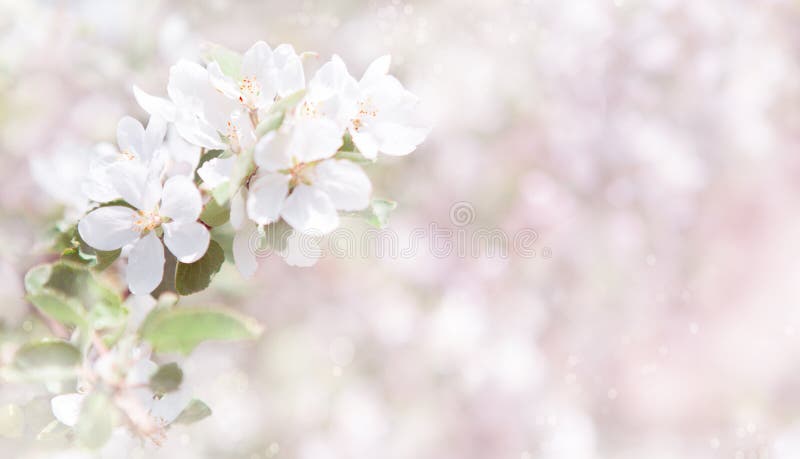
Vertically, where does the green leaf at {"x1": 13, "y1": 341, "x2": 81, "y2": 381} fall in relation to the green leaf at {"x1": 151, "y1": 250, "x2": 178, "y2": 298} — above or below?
above

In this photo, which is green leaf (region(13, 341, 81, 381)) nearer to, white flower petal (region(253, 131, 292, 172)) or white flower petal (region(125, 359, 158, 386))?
white flower petal (region(125, 359, 158, 386))

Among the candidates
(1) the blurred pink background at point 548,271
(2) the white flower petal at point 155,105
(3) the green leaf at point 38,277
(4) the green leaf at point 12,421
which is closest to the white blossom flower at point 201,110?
(2) the white flower petal at point 155,105

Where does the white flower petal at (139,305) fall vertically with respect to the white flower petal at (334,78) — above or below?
below

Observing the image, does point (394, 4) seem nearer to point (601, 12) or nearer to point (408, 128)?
point (601, 12)

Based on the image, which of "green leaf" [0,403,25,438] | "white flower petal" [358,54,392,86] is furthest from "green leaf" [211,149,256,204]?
"green leaf" [0,403,25,438]

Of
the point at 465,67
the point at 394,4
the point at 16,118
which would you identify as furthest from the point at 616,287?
the point at 16,118

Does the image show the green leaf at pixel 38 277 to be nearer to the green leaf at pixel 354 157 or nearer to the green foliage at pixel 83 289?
the green foliage at pixel 83 289

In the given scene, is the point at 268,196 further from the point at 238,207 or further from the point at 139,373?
the point at 139,373
